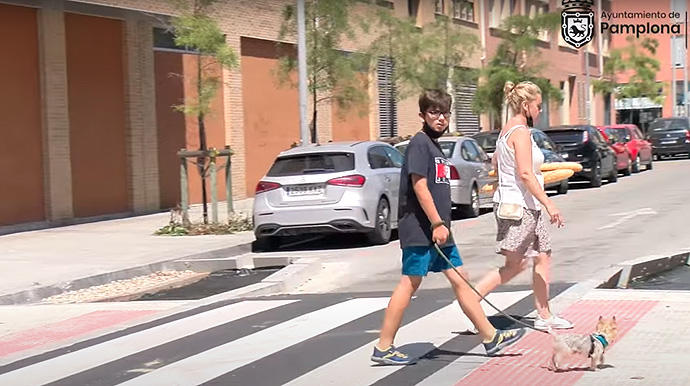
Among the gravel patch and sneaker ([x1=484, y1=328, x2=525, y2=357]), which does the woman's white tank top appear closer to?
sneaker ([x1=484, y1=328, x2=525, y2=357])

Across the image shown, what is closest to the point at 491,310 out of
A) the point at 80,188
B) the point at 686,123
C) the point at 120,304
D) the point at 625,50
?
the point at 120,304

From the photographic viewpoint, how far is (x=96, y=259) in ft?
48.3

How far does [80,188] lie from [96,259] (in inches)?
271

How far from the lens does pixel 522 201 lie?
7.97 metres

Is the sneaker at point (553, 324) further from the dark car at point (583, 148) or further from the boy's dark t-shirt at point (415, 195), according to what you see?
the dark car at point (583, 148)

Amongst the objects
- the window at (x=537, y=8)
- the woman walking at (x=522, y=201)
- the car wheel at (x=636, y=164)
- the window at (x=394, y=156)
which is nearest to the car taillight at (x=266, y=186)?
the window at (x=394, y=156)

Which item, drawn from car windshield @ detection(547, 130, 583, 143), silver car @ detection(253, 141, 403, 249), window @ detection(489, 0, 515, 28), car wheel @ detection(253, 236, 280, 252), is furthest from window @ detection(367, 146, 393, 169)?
window @ detection(489, 0, 515, 28)

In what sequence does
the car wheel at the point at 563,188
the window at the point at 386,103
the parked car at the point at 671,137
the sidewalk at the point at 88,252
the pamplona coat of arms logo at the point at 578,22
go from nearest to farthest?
the sidewalk at the point at 88,252, the car wheel at the point at 563,188, the window at the point at 386,103, the parked car at the point at 671,137, the pamplona coat of arms logo at the point at 578,22

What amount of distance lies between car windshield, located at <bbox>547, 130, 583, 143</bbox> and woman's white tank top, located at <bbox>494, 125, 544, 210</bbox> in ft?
63.4

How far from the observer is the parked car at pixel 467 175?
64.1ft

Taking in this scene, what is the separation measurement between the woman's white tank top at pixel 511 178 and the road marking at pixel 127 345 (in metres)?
3.02

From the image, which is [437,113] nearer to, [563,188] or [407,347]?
[407,347]

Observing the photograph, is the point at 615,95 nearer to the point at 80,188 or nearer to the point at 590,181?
the point at 590,181

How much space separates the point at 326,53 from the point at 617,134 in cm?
1415
